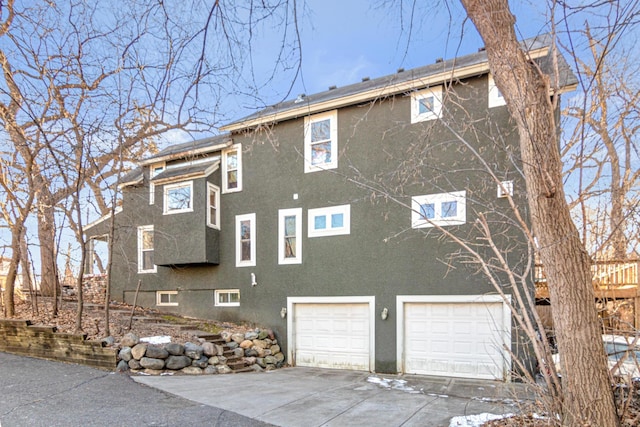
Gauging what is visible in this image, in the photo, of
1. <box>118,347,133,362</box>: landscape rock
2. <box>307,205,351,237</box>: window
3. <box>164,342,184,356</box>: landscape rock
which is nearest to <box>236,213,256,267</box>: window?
<box>307,205,351,237</box>: window

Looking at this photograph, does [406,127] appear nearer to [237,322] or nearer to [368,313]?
[368,313]

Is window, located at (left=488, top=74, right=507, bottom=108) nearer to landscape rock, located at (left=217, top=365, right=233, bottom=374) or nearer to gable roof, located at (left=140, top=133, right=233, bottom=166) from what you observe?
gable roof, located at (left=140, top=133, right=233, bottom=166)

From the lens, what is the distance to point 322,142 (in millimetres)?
11195

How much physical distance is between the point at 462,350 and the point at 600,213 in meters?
5.23

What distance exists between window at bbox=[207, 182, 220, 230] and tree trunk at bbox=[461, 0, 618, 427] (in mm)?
9793

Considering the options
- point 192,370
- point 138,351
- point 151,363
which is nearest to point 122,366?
point 138,351

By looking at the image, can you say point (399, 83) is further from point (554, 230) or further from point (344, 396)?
point (344, 396)

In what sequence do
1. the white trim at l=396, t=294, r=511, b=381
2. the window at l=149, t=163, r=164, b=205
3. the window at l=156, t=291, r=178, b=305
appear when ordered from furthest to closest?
the window at l=149, t=163, r=164, b=205 → the window at l=156, t=291, r=178, b=305 → the white trim at l=396, t=294, r=511, b=381

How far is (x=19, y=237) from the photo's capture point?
1091 centimetres

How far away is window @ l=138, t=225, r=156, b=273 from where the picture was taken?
1390cm

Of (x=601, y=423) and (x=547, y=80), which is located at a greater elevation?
(x=547, y=80)

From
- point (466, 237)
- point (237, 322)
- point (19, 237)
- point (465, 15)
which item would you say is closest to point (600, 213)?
point (465, 15)

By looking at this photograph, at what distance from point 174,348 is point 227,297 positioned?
3657mm

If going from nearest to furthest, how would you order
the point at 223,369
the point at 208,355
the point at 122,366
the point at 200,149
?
the point at 122,366 < the point at 223,369 < the point at 208,355 < the point at 200,149
